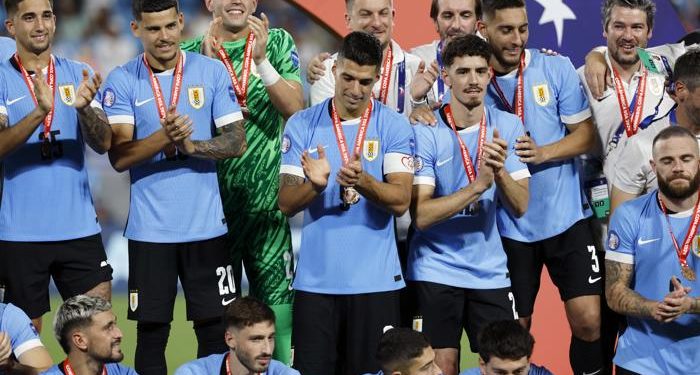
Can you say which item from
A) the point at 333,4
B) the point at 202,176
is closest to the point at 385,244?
the point at 202,176

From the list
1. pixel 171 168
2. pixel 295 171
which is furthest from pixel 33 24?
pixel 295 171

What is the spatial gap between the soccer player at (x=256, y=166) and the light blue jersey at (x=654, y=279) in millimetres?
2004

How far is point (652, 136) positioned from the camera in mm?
7695

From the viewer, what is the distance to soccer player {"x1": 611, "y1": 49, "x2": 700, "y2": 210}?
7.37 meters

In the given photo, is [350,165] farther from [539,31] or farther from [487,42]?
[539,31]

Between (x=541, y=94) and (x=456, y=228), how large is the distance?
98 cm

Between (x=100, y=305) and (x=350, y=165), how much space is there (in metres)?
1.39

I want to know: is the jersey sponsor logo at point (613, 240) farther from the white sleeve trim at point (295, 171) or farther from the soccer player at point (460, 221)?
the white sleeve trim at point (295, 171)

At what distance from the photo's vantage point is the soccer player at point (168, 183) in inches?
297

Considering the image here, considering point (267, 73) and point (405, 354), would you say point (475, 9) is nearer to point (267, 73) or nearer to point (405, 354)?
point (267, 73)

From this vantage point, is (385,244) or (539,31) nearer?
(385,244)

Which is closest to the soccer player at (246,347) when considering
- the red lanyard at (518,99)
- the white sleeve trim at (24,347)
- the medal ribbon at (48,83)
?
the white sleeve trim at (24,347)

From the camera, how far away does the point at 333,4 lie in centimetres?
990

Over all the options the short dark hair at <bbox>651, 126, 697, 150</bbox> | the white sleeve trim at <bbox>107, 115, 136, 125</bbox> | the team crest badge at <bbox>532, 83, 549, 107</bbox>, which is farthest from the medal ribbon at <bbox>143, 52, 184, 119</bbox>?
the short dark hair at <bbox>651, 126, 697, 150</bbox>
